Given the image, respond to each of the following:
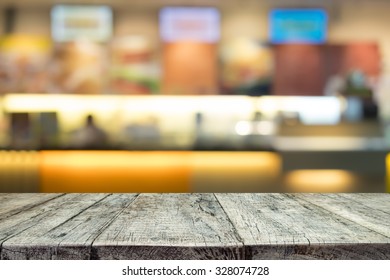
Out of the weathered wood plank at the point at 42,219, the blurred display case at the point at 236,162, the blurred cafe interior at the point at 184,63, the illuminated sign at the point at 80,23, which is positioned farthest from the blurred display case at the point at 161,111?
the weathered wood plank at the point at 42,219

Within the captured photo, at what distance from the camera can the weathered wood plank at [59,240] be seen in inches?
24.9

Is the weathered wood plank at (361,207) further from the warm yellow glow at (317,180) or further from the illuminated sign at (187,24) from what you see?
the illuminated sign at (187,24)

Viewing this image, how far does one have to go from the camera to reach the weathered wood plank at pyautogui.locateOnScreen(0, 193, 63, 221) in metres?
0.91

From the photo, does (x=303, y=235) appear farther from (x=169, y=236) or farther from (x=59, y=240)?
(x=59, y=240)

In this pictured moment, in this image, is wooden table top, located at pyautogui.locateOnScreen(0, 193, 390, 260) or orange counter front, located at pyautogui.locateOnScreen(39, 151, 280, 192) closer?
wooden table top, located at pyautogui.locateOnScreen(0, 193, 390, 260)

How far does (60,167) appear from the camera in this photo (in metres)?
3.88

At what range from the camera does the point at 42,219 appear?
813 mm

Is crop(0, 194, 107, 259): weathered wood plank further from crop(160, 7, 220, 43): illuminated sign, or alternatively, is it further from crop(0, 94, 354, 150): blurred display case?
crop(160, 7, 220, 43): illuminated sign

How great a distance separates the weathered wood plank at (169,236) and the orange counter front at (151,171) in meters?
2.95

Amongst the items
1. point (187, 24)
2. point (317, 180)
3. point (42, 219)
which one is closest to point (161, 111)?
point (187, 24)

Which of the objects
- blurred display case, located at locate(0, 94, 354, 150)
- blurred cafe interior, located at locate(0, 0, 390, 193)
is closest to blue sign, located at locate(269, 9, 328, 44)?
blurred cafe interior, located at locate(0, 0, 390, 193)

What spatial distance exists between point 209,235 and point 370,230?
0.24 meters

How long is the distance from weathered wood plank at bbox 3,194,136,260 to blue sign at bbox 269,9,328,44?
473cm
